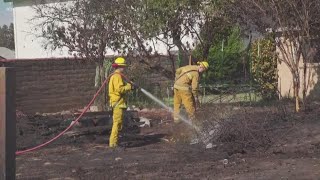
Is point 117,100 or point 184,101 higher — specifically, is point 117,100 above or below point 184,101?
above

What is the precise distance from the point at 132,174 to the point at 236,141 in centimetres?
221

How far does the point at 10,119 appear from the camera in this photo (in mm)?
5766

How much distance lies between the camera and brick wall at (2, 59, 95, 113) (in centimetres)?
1711

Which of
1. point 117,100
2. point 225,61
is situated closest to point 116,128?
point 117,100

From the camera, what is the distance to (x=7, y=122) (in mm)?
5742

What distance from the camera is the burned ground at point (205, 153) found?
7.87 metres

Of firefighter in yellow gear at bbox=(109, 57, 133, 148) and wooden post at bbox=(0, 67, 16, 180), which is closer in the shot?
wooden post at bbox=(0, 67, 16, 180)

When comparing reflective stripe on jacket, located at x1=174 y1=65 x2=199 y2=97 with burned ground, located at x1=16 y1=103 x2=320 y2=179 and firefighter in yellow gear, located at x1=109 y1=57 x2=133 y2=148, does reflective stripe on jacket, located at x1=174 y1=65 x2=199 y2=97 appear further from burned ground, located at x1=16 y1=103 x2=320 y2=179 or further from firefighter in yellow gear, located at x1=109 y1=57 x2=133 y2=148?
firefighter in yellow gear, located at x1=109 y1=57 x2=133 y2=148

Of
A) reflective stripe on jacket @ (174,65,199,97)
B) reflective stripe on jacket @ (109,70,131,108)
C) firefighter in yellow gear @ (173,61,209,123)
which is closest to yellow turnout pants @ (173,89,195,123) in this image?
firefighter in yellow gear @ (173,61,209,123)

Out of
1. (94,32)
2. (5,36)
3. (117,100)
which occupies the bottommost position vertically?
(117,100)

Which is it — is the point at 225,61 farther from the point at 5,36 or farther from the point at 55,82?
the point at 5,36

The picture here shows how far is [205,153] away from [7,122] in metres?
4.33

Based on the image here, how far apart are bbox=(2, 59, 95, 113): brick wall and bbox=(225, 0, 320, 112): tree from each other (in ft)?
22.1

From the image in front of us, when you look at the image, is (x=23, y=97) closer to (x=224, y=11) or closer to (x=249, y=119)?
(x=224, y=11)
